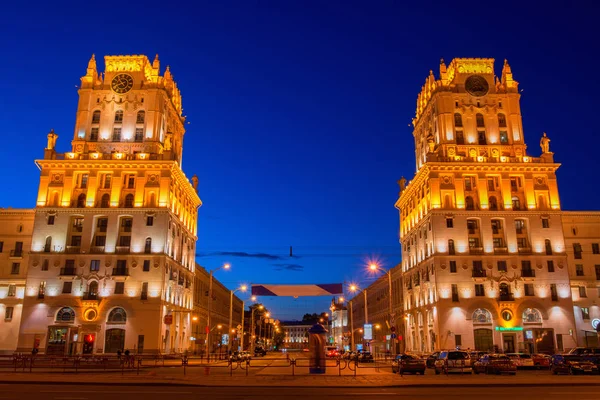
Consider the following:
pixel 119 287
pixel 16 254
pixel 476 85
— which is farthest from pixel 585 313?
pixel 16 254

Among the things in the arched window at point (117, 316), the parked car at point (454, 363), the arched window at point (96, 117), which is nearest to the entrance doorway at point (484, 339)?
the parked car at point (454, 363)

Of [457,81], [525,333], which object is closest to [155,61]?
[457,81]

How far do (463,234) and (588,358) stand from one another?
37.6 meters

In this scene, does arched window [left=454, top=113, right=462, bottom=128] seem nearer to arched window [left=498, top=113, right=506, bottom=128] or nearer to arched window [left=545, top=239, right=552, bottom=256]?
arched window [left=498, top=113, right=506, bottom=128]

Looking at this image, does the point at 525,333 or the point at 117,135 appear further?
the point at 117,135

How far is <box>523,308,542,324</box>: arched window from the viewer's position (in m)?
73.1

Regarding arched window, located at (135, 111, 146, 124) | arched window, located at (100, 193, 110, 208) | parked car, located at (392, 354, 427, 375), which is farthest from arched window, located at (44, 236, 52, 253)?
parked car, located at (392, 354, 427, 375)

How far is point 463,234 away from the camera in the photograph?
252 feet

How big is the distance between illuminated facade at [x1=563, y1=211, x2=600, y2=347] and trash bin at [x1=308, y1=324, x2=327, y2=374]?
5206 cm

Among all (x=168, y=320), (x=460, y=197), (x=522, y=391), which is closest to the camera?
(x=522, y=391)

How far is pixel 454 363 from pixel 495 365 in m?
2.97

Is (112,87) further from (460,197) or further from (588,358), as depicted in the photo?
(588,358)

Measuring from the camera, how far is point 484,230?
252ft

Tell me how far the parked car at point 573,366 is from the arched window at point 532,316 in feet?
116
